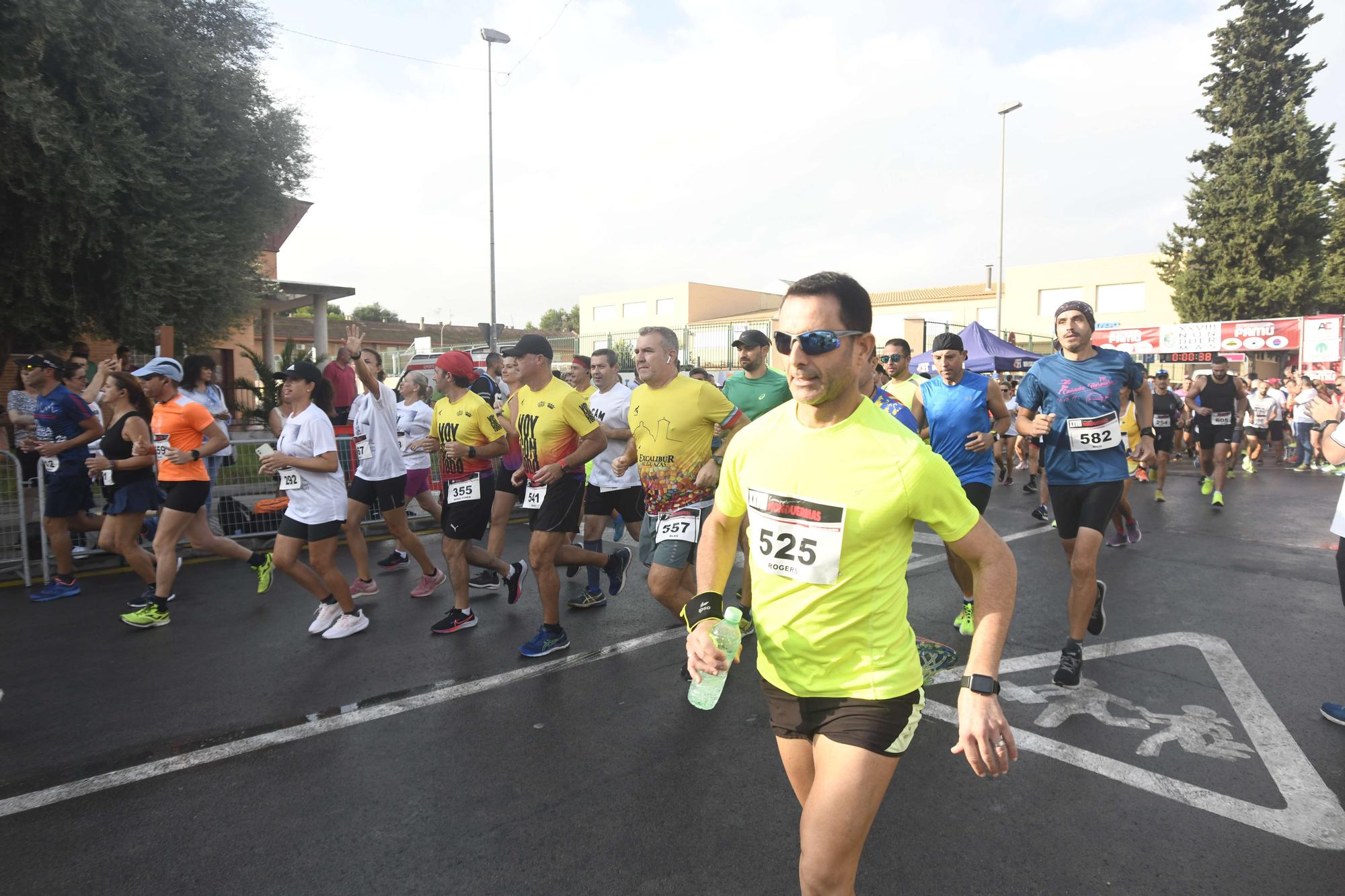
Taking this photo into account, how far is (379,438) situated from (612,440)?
75.2 inches

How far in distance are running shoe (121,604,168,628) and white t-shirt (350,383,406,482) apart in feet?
5.63

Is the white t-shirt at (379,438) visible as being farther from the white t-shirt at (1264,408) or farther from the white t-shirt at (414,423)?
the white t-shirt at (1264,408)

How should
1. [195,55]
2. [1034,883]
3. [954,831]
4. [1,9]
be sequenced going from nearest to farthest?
[1034,883]
[954,831]
[1,9]
[195,55]

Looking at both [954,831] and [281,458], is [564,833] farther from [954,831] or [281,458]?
[281,458]

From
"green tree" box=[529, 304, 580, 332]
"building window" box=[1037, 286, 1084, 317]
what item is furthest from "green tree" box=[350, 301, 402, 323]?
"building window" box=[1037, 286, 1084, 317]

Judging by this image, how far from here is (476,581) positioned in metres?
6.95

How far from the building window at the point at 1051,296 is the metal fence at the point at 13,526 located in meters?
46.2

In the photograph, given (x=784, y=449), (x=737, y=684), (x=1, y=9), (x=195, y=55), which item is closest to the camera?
(x=784, y=449)

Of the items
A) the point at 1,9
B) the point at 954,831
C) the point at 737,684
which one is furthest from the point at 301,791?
the point at 1,9

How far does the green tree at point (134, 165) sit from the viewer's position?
1191cm

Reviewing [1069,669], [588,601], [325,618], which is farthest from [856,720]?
[325,618]

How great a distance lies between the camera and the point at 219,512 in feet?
28.6

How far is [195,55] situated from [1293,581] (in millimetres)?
17619

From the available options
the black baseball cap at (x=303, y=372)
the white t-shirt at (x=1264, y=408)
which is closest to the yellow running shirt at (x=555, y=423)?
the black baseball cap at (x=303, y=372)
